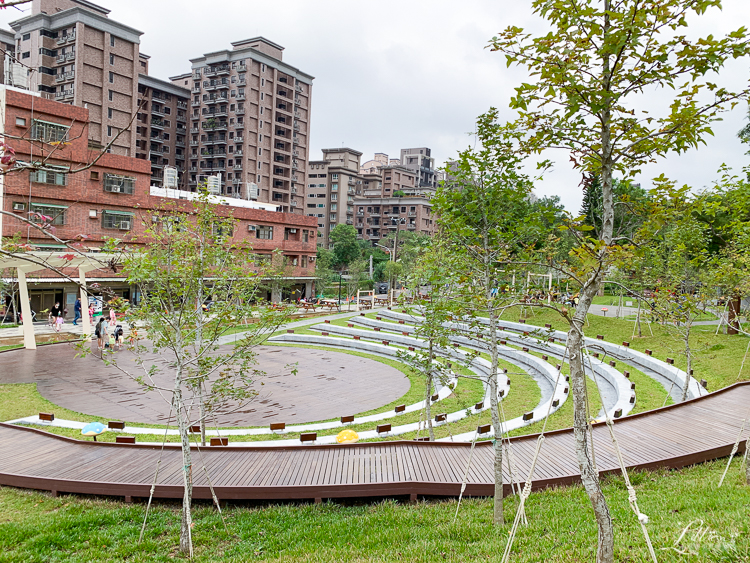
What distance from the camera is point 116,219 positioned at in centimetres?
3962

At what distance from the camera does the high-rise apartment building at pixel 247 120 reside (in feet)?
227

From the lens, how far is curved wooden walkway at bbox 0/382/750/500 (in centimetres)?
966

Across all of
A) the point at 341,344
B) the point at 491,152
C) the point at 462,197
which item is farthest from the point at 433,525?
the point at 341,344

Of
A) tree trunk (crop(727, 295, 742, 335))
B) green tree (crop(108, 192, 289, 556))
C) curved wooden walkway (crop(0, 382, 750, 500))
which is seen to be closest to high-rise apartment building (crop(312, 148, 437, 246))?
tree trunk (crop(727, 295, 742, 335))

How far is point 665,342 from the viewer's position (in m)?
27.4

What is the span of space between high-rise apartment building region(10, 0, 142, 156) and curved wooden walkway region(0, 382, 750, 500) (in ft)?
163

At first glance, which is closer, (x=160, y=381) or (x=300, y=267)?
(x=160, y=381)

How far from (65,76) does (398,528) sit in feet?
209

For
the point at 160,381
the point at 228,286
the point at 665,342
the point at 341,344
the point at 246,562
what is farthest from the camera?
the point at 341,344

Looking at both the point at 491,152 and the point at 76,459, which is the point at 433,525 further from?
the point at 76,459

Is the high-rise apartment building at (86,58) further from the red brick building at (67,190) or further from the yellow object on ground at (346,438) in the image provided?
the yellow object on ground at (346,438)

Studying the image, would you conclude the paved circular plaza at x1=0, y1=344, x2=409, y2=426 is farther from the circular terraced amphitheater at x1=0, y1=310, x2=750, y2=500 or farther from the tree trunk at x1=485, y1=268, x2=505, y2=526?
the tree trunk at x1=485, y1=268, x2=505, y2=526

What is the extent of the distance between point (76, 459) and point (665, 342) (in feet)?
91.8

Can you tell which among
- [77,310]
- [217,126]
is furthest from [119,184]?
[217,126]
